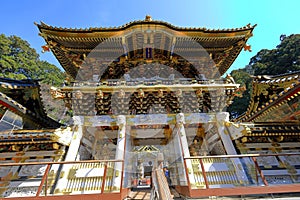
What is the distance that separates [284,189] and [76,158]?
22.0 ft

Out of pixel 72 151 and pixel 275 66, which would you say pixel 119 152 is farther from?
pixel 275 66

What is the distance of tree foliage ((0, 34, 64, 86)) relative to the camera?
3024 centimetres

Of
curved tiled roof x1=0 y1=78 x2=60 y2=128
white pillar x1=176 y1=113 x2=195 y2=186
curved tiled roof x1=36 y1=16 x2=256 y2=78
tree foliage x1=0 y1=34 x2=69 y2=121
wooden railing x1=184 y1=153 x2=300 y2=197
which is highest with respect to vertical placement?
tree foliage x1=0 y1=34 x2=69 y2=121

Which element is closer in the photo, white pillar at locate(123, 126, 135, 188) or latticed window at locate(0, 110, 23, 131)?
white pillar at locate(123, 126, 135, 188)

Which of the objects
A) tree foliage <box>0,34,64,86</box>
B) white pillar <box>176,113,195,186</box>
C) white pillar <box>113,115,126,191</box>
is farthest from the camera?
tree foliage <box>0,34,64,86</box>

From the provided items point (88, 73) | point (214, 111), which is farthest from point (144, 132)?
point (88, 73)

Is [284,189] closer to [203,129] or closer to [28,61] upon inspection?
[203,129]

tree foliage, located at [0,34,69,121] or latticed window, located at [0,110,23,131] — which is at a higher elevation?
tree foliage, located at [0,34,69,121]

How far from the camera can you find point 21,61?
35.7m

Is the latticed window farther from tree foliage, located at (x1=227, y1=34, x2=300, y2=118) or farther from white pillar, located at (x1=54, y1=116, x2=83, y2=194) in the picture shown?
tree foliage, located at (x1=227, y1=34, x2=300, y2=118)

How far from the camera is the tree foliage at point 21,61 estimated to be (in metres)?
30.2

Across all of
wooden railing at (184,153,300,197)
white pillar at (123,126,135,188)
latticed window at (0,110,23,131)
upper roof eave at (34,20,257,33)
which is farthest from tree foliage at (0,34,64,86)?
wooden railing at (184,153,300,197)

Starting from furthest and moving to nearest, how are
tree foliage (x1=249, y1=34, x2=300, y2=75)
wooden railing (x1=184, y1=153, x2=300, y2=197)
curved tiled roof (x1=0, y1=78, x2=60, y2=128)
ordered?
1. tree foliage (x1=249, y1=34, x2=300, y2=75)
2. curved tiled roof (x1=0, y1=78, x2=60, y2=128)
3. wooden railing (x1=184, y1=153, x2=300, y2=197)

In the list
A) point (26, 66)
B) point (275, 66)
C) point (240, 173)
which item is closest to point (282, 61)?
point (275, 66)
